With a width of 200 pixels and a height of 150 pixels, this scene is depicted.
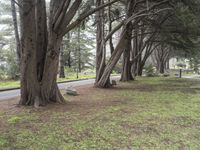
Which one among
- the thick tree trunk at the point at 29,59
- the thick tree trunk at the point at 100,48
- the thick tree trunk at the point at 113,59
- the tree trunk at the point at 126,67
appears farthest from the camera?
the tree trunk at the point at 126,67

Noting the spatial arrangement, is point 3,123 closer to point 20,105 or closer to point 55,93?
point 20,105

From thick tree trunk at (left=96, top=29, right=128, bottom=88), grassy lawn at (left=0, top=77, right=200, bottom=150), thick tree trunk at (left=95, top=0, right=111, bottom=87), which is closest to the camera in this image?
grassy lawn at (left=0, top=77, right=200, bottom=150)

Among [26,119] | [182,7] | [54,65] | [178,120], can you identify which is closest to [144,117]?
[178,120]

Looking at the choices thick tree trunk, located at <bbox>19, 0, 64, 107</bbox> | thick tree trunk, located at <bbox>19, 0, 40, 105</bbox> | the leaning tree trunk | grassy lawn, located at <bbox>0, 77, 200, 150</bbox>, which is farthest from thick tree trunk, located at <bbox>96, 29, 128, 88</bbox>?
thick tree trunk, located at <bbox>19, 0, 40, 105</bbox>

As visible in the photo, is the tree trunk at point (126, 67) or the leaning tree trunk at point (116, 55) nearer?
the leaning tree trunk at point (116, 55)

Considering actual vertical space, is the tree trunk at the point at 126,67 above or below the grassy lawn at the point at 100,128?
above

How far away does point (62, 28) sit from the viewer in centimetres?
729

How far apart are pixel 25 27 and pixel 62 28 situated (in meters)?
1.20

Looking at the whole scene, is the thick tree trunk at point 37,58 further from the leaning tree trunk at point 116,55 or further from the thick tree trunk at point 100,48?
the thick tree trunk at point 100,48

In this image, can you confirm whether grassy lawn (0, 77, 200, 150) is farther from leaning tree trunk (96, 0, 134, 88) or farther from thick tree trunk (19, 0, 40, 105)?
leaning tree trunk (96, 0, 134, 88)

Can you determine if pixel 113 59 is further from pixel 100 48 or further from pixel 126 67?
pixel 126 67

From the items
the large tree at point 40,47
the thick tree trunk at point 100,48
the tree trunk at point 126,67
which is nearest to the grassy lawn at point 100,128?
the large tree at point 40,47

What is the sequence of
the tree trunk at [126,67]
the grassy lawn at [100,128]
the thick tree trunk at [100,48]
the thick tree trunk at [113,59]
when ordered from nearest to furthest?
1. the grassy lawn at [100,128]
2. the thick tree trunk at [113,59]
3. the thick tree trunk at [100,48]
4. the tree trunk at [126,67]

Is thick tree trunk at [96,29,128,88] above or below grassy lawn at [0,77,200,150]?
above
